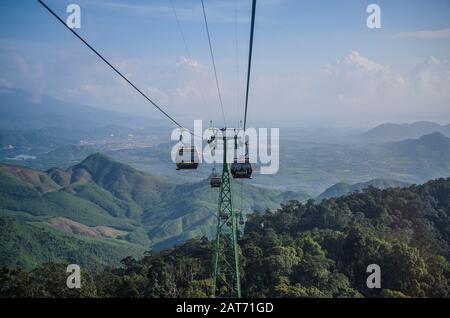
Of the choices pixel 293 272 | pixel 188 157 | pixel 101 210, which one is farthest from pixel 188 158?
pixel 101 210

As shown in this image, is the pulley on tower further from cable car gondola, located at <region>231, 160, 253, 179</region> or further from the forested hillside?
the forested hillside

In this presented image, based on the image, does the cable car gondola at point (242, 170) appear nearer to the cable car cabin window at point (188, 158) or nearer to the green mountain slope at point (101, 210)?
the cable car cabin window at point (188, 158)

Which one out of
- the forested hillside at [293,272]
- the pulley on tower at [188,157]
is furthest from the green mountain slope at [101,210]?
the pulley on tower at [188,157]

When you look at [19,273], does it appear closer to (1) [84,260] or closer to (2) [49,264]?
(2) [49,264]

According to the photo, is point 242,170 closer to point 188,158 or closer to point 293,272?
point 188,158
